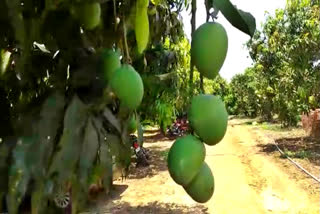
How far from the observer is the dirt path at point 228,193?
197 inches

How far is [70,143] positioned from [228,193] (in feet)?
18.0

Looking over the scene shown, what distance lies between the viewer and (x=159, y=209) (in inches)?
201

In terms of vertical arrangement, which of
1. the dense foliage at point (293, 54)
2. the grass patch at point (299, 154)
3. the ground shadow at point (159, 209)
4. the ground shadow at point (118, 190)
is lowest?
the grass patch at point (299, 154)

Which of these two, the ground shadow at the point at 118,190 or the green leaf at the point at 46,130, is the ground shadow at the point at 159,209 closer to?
the ground shadow at the point at 118,190

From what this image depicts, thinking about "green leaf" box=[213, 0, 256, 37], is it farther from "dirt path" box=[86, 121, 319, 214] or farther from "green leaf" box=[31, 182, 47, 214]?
"dirt path" box=[86, 121, 319, 214]

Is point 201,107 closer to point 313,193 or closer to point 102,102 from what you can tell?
point 102,102

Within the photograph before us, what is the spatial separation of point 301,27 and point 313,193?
4690 millimetres

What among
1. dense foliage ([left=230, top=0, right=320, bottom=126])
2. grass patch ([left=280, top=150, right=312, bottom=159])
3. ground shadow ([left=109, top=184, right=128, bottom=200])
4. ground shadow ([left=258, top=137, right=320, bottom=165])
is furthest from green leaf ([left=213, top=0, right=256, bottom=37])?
grass patch ([left=280, top=150, right=312, bottom=159])

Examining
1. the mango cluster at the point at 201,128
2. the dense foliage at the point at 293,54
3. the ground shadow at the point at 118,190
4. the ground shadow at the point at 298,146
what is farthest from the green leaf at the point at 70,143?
the dense foliage at the point at 293,54

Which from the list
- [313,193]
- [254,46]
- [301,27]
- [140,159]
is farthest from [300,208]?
[254,46]

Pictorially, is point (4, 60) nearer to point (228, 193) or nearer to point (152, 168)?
point (228, 193)

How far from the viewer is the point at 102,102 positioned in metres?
0.59

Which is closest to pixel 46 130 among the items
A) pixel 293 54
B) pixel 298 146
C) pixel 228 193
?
pixel 228 193

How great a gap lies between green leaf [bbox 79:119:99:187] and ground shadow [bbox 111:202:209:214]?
4.44m
